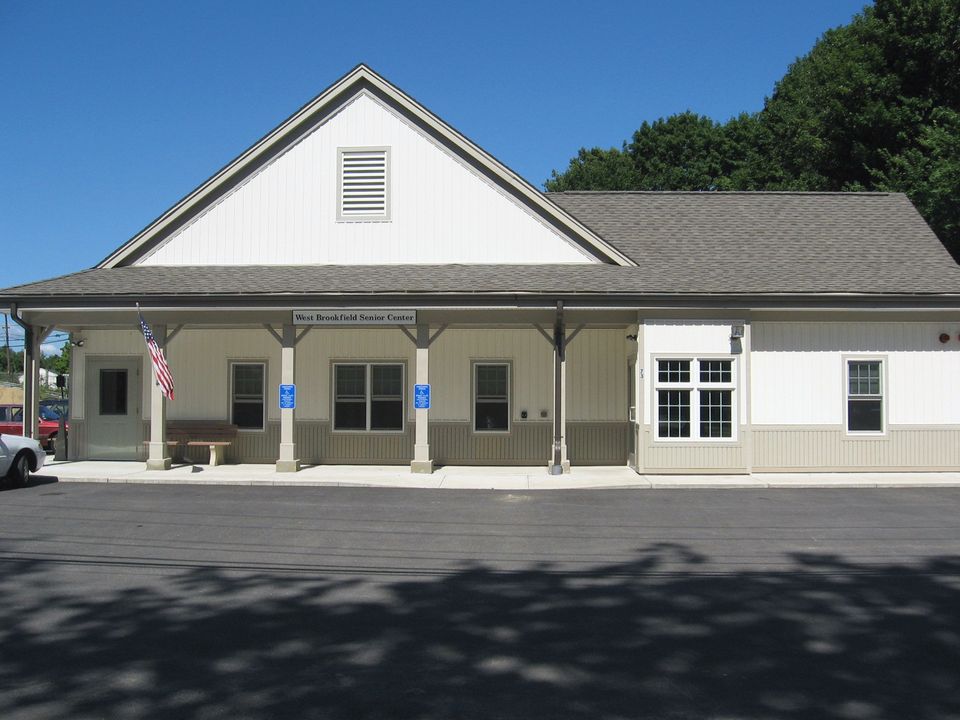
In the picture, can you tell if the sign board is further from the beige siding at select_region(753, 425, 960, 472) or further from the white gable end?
the beige siding at select_region(753, 425, 960, 472)

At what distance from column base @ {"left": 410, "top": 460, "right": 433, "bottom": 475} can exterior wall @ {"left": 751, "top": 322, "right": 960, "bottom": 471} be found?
648cm

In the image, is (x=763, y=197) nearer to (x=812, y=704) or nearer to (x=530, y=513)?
(x=530, y=513)

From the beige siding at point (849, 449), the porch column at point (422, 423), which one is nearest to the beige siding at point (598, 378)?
the beige siding at point (849, 449)

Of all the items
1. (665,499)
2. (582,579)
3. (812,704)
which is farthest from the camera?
(665,499)

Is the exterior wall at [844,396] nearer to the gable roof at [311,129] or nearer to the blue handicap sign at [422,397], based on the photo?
the gable roof at [311,129]

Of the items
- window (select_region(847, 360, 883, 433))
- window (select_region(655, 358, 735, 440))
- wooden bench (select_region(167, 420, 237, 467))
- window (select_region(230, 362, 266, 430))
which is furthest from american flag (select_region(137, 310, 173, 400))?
window (select_region(847, 360, 883, 433))

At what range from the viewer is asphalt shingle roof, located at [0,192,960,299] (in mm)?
17359

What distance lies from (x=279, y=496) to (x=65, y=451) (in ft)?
25.9

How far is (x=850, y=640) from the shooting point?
22.6ft

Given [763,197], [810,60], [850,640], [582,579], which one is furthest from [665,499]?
[810,60]

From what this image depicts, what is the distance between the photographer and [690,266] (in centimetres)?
1886

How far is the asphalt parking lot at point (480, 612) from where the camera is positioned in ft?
18.6

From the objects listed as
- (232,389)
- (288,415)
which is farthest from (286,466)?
(232,389)

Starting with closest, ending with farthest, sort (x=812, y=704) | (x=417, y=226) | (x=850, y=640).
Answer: (x=812, y=704), (x=850, y=640), (x=417, y=226)
